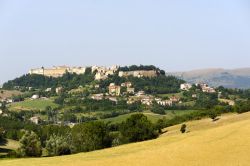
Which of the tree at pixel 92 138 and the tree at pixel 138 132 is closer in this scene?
the tree at pixel 138 132

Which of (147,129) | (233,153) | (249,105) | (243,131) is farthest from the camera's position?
(249,105)

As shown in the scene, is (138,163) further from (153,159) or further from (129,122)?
(129,122)

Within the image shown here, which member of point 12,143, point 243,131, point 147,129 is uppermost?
point 243,131

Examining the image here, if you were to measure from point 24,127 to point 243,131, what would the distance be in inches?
4741

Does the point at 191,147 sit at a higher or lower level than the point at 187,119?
higher

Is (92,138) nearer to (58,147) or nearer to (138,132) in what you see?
(58,147)

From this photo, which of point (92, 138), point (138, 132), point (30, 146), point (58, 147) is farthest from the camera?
point (30, 146)

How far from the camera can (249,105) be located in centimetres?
12100

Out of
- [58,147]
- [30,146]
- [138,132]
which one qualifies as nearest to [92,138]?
[58,147]

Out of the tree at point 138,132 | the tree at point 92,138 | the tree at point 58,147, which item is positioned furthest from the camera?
the tree at point 58,147

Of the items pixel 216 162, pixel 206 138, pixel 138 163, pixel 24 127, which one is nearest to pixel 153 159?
pixel 138 163

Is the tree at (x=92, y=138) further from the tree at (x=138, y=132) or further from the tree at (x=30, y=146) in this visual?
the tree at (x=30, y=146)

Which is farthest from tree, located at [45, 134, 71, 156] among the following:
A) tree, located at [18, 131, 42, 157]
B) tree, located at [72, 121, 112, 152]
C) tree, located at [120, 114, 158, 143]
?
tree, located at [120, 114, 158, 143]

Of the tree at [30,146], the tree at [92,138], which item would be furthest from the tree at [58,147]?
the tree at [30,146]
